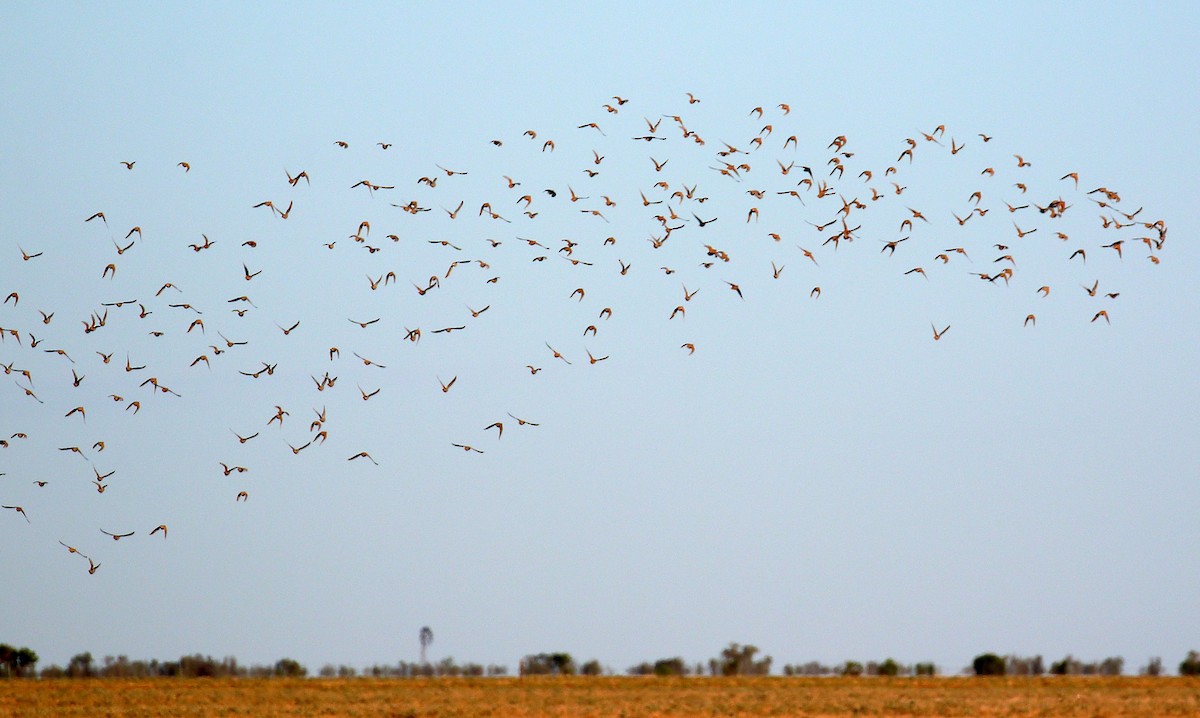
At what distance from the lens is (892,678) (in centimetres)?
7769

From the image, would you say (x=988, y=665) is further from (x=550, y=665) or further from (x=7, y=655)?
(x=7, y=655)

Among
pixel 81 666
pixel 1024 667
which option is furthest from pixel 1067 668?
pixel 81 666

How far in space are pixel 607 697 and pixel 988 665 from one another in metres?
28.8

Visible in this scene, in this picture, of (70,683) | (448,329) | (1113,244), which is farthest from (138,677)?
(1113,244)

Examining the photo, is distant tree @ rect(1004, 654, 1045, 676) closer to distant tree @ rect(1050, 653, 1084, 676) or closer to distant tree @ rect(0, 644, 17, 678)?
distant tree @ rect(1050, 653, 1084, 676)

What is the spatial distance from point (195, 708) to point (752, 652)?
3605cm

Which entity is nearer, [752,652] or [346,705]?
[346,705]

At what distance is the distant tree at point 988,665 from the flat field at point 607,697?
8020 mm

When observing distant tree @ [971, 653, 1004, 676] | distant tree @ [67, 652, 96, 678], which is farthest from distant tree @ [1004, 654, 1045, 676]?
distant tree @ [67, 652, 96, 678]

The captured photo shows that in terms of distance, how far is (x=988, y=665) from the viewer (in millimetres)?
85125

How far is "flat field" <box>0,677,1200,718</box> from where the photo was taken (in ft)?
188

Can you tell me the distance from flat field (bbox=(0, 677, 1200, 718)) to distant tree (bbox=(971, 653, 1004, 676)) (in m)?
8.02

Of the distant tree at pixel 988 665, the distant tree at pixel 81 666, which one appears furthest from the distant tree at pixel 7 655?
the distant tree at pixel 988 665

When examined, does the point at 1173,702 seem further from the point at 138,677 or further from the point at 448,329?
the point at 138,677
